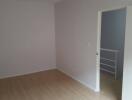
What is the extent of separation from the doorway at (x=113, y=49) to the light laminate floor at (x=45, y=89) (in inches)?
23.9

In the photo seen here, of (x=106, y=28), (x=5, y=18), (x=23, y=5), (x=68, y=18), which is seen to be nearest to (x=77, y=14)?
(x=68, y=18)

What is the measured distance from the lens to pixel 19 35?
4.54 meters

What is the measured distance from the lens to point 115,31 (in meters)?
4.39

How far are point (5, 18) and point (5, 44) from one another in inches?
33.0

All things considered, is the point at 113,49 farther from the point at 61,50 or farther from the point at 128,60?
the point at 128,60

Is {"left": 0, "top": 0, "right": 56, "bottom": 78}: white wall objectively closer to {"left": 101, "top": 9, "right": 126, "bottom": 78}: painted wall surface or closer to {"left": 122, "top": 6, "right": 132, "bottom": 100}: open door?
{"left": 101, "top": 9, "right": 126, "bottom": 78}: painted wall surface

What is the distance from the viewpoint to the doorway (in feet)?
13.4

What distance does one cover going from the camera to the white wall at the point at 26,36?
4.32 metres

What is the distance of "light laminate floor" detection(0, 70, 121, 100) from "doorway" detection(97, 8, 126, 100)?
607 millimetres

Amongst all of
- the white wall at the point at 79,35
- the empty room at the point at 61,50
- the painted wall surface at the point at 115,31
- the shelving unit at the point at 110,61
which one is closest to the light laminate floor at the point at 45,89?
the empty room at the point at 61,50

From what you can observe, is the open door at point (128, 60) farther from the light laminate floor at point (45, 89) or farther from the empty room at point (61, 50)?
the light laminate floor at point (45, 89)

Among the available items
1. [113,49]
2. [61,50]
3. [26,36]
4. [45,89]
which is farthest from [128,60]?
[26,36]

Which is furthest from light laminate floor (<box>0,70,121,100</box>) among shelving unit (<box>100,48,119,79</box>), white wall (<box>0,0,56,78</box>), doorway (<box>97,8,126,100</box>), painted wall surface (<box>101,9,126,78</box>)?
painted wall surface (<box>101,9,126,78</box>)

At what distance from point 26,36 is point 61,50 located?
4.42 feet
